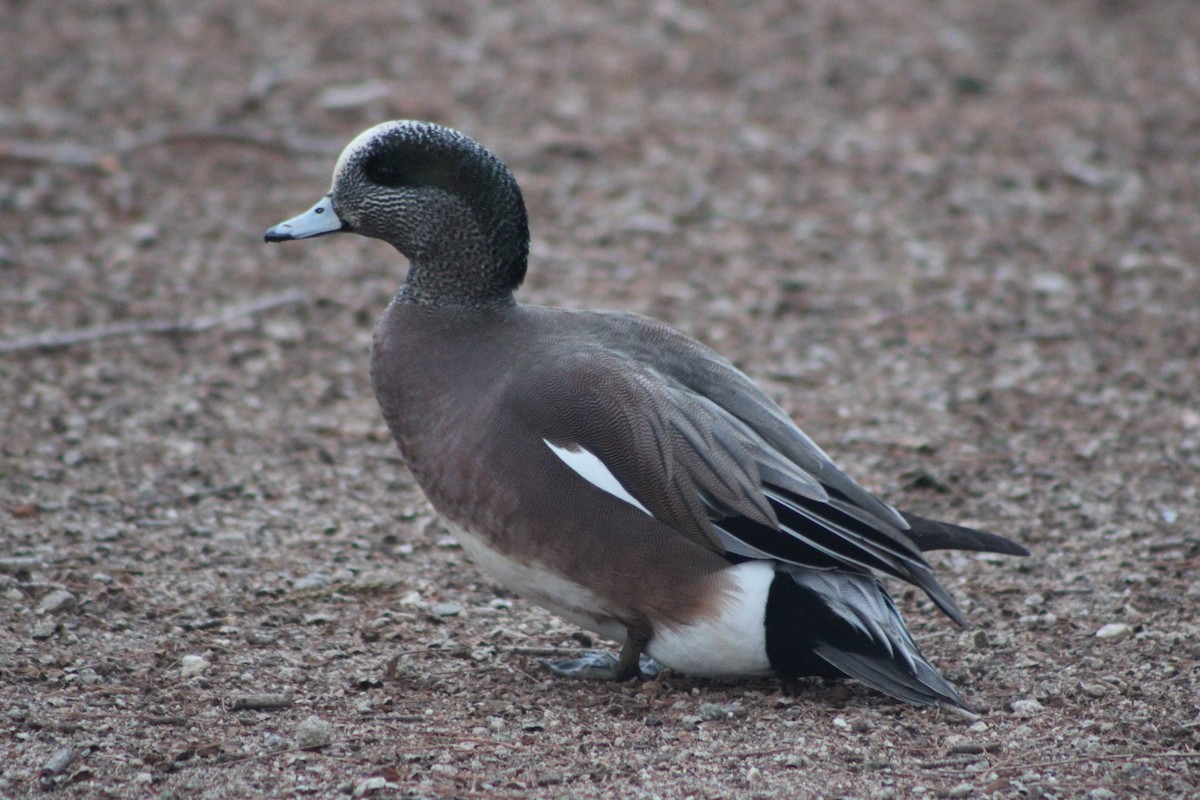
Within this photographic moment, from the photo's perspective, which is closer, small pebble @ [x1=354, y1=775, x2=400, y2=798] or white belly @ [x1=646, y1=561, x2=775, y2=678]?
small pebble @ [x1=354, y1=775, x2=400, y2=798]

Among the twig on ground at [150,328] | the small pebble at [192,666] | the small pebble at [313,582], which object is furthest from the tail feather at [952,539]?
the twig on ground at [150,328]

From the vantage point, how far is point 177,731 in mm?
3301

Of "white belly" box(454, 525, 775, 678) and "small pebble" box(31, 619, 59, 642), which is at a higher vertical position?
"white belly" box(454, 525, 775, 678)

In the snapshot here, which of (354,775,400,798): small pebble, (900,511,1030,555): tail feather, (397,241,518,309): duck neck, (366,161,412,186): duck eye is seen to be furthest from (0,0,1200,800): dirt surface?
(366,161,412,186): duck eye

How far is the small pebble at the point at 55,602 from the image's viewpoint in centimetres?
380

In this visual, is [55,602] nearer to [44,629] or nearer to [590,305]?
[44,629]

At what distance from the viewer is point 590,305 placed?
6117mm

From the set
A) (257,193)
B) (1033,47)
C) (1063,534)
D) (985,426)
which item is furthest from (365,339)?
(1033,47)

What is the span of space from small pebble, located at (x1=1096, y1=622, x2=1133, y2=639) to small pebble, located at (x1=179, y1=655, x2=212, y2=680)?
232 centimetres

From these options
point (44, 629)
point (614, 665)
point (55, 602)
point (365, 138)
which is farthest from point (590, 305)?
point (44, 629)

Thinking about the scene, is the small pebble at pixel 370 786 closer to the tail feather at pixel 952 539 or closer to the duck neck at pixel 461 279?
the duck neck at pixel 461 279

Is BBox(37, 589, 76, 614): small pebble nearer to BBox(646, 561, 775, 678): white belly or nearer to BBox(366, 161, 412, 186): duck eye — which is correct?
BBox(366, 161, 412, 186): duck eye

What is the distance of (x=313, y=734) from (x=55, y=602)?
0.99m

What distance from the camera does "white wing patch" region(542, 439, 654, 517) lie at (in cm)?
344
